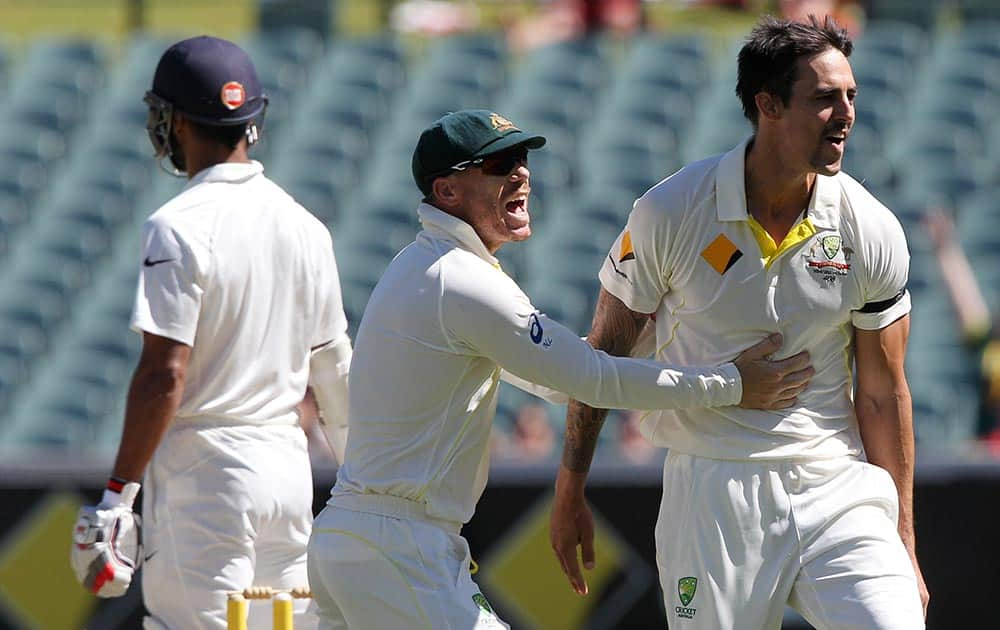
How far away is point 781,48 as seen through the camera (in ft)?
14.6

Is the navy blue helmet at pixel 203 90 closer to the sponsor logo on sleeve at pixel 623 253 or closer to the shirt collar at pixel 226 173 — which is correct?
the shirt collar at pixel 226 173

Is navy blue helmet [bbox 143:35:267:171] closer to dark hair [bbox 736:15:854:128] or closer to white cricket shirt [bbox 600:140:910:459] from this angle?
white cricket shirt [bbox 600:140:910:459]

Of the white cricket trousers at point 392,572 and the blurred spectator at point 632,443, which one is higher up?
the white cricket trousers at point 392,572

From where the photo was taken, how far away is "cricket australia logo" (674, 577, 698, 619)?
443 cm

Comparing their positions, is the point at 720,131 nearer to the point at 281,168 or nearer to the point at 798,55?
the point at 281,168

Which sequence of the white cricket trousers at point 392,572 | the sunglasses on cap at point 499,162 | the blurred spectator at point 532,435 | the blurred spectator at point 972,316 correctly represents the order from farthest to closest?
the blurred spectator at point 972,316 → the blurred spectator at point 532,435 → the sunglasses on cap at point 499,162 → the white cricket trousers at point 392,572

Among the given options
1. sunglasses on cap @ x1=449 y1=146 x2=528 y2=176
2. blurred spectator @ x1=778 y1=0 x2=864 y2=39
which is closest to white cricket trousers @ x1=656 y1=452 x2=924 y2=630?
sunglasses on cap @ x1=449 y1=146 x2=528 y2=176

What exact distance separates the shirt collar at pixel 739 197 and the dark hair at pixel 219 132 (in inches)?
55.6

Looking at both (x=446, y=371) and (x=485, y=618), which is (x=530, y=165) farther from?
(x=485, y=618)

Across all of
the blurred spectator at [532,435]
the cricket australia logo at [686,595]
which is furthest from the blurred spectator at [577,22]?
the cricket australia logo at [686,595]

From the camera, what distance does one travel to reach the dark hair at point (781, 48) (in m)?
4.43

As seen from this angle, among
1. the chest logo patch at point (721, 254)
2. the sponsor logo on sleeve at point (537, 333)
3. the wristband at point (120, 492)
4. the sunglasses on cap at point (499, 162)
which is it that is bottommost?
the wristband at point (120, 492)

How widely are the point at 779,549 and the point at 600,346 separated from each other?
29.5 inches

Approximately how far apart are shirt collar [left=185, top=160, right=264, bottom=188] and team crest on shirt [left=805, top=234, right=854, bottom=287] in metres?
1.60
